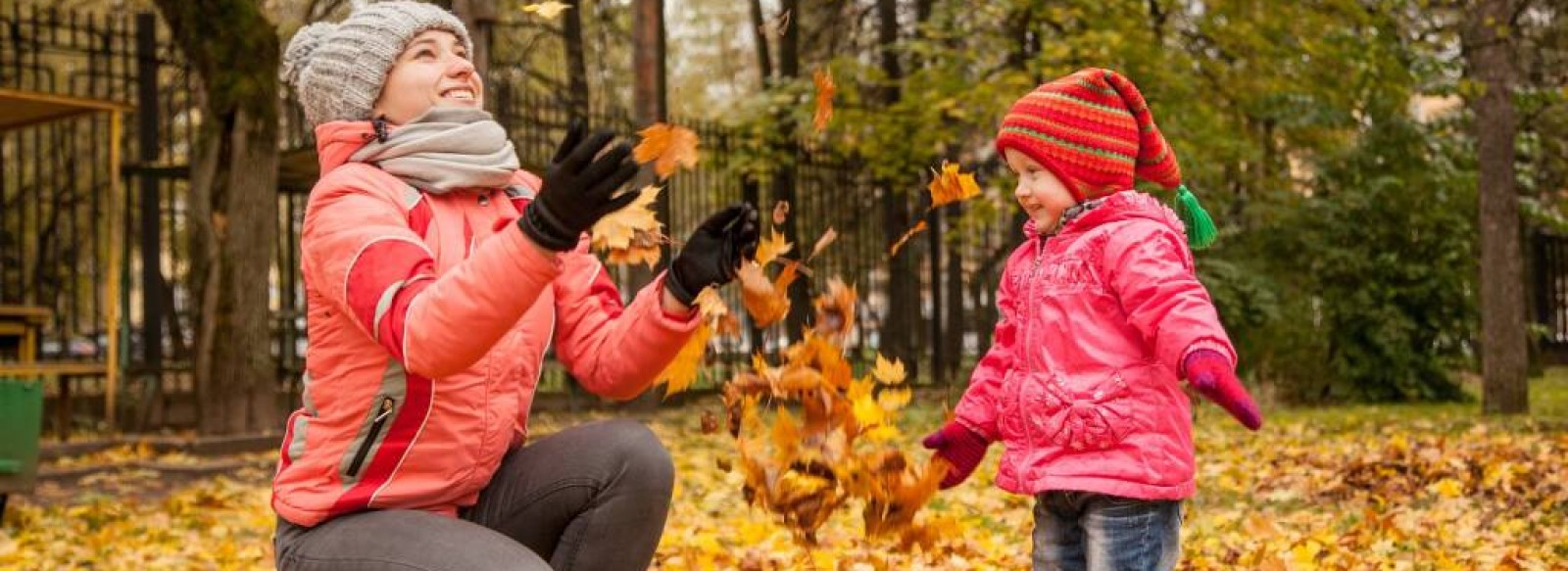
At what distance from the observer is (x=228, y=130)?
10.1 m

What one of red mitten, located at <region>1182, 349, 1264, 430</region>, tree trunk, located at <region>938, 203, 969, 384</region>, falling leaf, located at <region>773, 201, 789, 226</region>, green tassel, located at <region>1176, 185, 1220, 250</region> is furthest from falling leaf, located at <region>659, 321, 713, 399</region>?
tree trunk, located at <region>938, 203, 969, 384</region>

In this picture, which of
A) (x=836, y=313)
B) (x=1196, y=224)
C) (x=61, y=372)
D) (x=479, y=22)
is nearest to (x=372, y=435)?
(x=836, y=313)

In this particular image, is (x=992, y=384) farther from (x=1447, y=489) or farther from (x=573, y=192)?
(x=1447, y=489)

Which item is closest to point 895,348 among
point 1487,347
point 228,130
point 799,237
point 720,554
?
point 799,237

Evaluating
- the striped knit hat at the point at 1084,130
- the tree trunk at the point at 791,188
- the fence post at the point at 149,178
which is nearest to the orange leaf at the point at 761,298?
the striped knit hat at the point at 1084,130

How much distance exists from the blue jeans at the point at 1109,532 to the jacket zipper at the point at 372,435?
4.42ft

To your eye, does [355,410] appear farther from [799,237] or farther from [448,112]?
[799,237]

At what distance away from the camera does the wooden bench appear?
896cm

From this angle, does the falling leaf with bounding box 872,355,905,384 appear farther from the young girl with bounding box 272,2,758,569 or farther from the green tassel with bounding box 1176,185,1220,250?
the green tassel with bounding box 1176,185,1220,250

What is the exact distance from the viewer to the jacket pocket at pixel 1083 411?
2975mm

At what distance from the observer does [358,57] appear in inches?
104

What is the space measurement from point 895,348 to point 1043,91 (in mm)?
12588

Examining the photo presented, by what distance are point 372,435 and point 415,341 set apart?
30cm

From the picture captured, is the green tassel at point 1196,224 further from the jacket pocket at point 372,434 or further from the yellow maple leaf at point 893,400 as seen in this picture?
the jacket pocket at point 372,434
